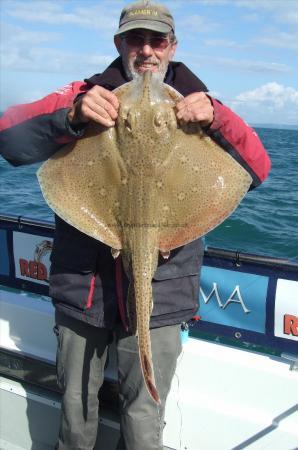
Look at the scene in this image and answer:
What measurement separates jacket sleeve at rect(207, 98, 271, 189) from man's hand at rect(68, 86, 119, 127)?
47cm

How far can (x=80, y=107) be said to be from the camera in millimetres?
2373

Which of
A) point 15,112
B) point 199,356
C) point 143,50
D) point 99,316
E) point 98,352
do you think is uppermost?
point 143,50

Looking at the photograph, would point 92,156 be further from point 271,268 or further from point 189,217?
point 271,268

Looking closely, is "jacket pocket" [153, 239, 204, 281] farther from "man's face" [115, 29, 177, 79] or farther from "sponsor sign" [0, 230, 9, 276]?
"sponsor sign" [0, 230, 9, 276]

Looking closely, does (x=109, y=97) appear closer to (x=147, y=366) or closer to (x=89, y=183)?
(x=89, y=183)

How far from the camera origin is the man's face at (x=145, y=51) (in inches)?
103

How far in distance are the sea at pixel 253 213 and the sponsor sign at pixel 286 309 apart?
4.65m

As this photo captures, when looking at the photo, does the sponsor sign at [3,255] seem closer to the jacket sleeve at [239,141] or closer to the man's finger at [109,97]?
the man's finger at [109,97]

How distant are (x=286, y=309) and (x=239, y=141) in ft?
4.32

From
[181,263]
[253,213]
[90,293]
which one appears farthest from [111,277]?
[253,213]

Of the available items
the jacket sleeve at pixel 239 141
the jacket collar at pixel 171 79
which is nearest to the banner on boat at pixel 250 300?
the jacket sleeve at pixel 239 141

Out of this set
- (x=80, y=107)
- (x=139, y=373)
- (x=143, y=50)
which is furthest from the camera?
(x=139, y=373)

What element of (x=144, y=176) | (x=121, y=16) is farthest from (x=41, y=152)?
(x=121, y=16)

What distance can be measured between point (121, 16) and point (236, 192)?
3.87 ft
